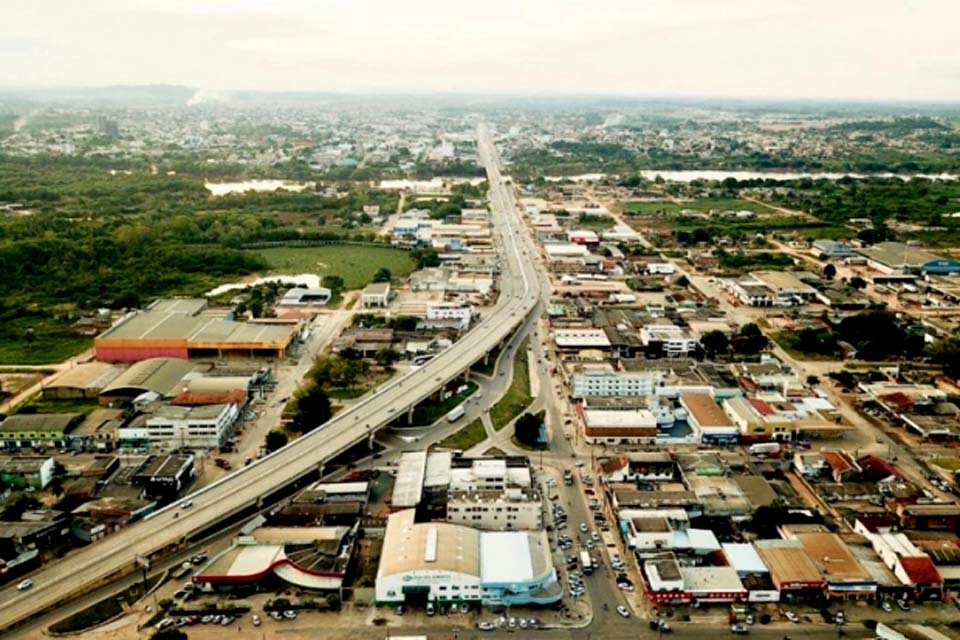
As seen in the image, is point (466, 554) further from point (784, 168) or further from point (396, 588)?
point (784, 168)

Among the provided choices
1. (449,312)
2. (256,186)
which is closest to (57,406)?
(449,312)

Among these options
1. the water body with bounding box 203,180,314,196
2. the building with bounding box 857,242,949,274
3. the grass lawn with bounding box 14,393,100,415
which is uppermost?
the water body with bounding box 203,180,314,196

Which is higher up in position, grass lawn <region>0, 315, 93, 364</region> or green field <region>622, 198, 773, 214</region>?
green field <region>622, 198, 773, 214</region>

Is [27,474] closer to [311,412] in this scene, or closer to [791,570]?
[311,412]

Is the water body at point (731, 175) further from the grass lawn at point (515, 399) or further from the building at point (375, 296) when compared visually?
the grass lawn at point (515, 399)

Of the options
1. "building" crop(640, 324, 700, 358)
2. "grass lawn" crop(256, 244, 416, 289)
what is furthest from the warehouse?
"building" crop(640, 324, 700, 358)

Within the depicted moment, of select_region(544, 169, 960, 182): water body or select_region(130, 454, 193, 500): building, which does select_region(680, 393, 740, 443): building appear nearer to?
select_region(130, 454, 193, 500): building
